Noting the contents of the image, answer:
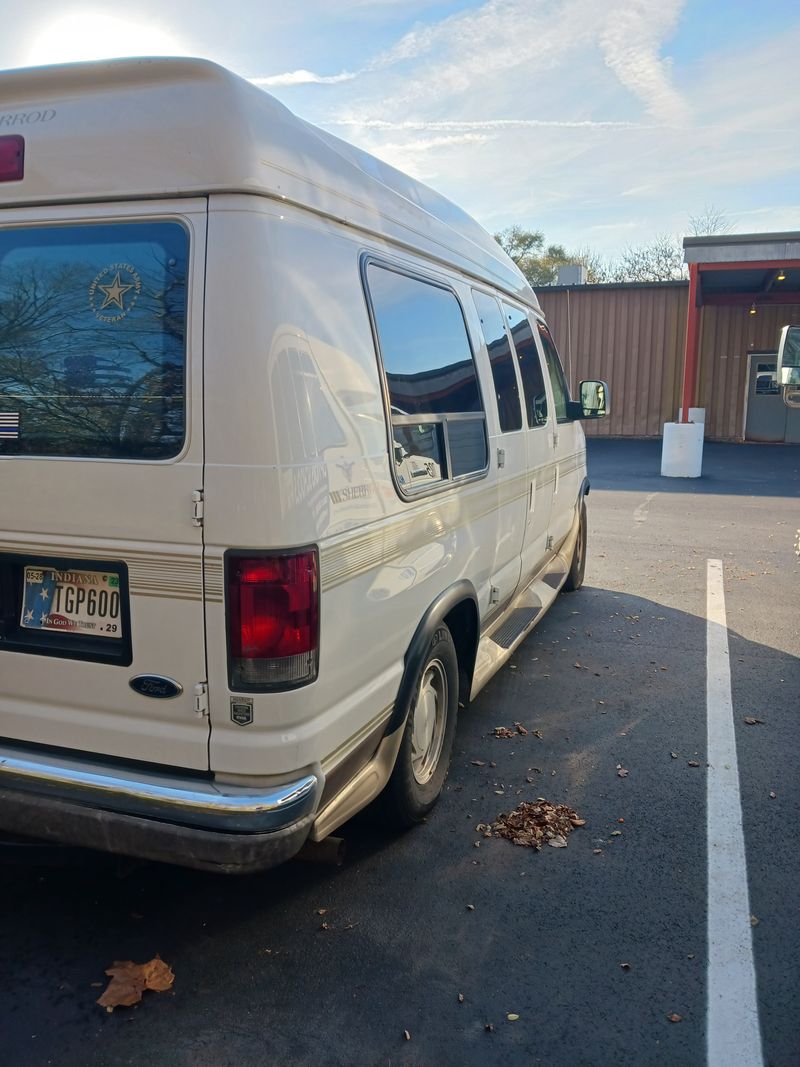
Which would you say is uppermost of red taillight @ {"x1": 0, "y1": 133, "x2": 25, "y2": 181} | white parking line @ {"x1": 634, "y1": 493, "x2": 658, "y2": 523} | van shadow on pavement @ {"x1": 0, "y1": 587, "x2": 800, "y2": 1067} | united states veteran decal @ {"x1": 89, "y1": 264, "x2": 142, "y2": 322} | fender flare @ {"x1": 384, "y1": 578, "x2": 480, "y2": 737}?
red taillight @ {"x1": 0, "y1": 133, "x2": 25, "y2": 181}

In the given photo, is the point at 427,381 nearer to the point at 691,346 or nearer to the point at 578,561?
the point at 578,561

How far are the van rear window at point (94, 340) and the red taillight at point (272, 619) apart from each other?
1.43 feet

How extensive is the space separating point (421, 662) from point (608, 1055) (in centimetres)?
141

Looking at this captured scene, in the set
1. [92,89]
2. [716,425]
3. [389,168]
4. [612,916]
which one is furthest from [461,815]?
[716,425]

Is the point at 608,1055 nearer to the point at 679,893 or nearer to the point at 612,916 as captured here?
the point at 612,916

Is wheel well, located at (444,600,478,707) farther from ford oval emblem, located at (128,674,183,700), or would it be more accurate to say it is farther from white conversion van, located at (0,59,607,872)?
ford oval emblem, located at (128,674,183,700)

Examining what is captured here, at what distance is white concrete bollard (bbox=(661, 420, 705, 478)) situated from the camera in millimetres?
16328

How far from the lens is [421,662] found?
3275 mm

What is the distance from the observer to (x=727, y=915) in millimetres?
3023

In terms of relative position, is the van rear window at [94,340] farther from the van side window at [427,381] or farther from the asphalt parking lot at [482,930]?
the asphalt parking lot at [482,930]

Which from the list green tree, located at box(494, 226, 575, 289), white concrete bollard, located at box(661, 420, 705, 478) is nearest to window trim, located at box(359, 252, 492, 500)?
white concrete bollard, located at box(661, 420, 705, 478)

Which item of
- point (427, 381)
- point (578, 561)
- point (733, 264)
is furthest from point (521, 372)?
point (733, 264)

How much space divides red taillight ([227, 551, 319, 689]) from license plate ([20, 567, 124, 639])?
0.40 metres

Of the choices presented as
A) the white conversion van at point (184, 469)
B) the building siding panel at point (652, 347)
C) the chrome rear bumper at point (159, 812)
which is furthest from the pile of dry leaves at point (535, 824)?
the building siding panel at point (652, 347)
